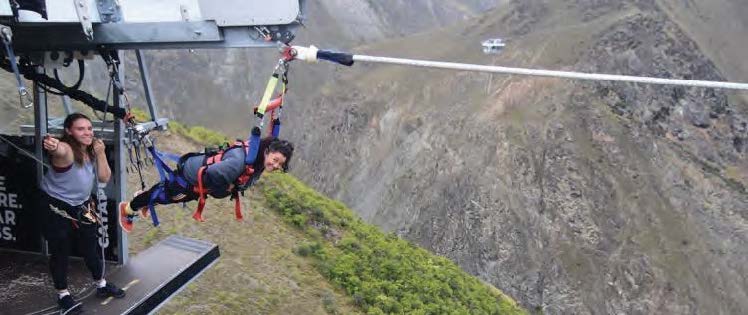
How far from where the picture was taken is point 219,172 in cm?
636

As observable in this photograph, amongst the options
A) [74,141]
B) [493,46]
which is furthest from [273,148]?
[493,46]

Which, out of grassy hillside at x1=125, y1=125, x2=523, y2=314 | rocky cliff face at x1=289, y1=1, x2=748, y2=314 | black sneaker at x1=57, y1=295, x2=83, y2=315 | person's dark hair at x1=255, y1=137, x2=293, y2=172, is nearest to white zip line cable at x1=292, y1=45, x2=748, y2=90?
person's dark hair at x1=255, y1=137, x2=293, y2=172

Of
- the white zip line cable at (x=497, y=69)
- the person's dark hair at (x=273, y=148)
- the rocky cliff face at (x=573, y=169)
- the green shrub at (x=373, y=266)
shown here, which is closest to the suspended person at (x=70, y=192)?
the person's dark hair at (x=273, y=148)

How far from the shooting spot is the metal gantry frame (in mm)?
5777

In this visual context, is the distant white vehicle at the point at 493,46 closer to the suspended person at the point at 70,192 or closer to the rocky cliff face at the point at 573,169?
the rocky cliff face at the point at 573,169

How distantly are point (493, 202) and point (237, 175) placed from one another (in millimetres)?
60937

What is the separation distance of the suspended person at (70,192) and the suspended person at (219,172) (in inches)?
27.2

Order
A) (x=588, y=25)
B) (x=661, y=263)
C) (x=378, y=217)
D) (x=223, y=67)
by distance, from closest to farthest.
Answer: (x=661, y=263) < (x=378, y=217) < (x=588, y=25) < (x=223, y=67)

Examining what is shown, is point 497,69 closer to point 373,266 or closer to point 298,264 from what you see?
point 298,264

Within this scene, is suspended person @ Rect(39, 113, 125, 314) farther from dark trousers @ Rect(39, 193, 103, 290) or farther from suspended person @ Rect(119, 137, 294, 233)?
suspended person @ Rect(119, 137, 294, 233)

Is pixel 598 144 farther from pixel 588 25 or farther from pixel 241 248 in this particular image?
pixel 241 248

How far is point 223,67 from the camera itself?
11794cm

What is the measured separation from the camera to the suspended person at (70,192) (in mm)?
6215

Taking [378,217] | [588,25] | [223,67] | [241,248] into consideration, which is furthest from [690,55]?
[241,248]
